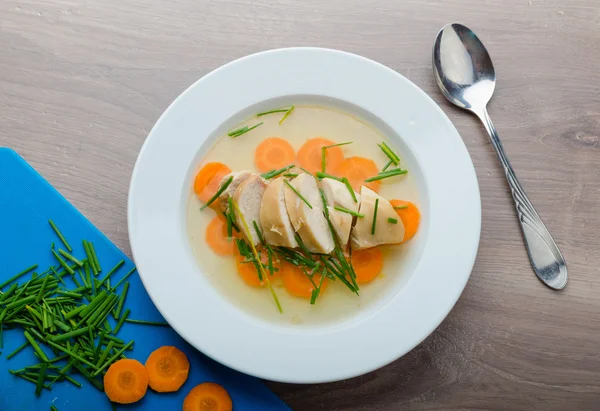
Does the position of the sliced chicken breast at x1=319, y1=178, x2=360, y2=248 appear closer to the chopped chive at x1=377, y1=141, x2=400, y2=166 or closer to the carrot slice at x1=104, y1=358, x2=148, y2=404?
the chopped chive at x1=377, y1=141, x2=400, y2=166

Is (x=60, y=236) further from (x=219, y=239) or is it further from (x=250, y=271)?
(x=250, y=271)

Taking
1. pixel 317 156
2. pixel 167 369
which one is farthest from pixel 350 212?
pixel 167 369

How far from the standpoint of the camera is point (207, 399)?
2.04 metres

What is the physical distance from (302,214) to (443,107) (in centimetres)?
75

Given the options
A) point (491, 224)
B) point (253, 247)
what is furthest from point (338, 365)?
point (491, 224)

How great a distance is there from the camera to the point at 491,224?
2.16 metres

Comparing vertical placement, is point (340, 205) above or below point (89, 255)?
above

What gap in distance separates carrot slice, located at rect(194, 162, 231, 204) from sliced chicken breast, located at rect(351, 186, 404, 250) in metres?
0.50

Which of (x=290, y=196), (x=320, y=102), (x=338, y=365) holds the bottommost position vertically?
(x=338, y=365)

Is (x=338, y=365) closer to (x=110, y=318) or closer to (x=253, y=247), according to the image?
(x=253, y=247)

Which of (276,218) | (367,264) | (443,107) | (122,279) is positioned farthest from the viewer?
(443,107)

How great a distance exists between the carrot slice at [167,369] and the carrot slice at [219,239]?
16.2 inches

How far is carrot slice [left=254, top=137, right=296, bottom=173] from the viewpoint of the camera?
202 centimetres

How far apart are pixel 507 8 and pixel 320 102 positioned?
88cm
